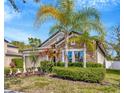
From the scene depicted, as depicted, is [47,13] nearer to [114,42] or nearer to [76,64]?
[76,64]

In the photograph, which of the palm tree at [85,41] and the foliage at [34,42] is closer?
the palm tree at [85,41]

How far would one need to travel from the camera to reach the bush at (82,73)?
11.8 ft

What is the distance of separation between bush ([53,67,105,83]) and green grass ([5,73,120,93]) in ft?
0.17

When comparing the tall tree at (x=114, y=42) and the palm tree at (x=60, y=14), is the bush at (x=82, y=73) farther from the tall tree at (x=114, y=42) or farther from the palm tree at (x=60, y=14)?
the tall tree at (x=114, y=42)

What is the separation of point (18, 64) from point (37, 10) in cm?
72

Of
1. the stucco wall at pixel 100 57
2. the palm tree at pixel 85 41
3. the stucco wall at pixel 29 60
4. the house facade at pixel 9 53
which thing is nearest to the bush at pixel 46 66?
the stucco wall at pixel 29 60

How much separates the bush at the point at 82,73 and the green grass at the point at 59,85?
0.05m

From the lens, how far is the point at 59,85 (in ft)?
12.3

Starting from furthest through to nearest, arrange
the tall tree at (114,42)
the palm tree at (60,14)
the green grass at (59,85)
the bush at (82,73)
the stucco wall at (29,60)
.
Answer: the stucco wall at (29,60), the palm tree at (60,14), the bush at (82,73), the green grass at (59,85), the tall tree at (114,42)

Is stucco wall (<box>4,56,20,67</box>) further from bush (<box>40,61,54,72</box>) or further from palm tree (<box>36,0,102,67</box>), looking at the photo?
palm tree (<box>36,0,102,67</box>)

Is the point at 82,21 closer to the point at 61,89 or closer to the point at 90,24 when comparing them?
the point at 90,24

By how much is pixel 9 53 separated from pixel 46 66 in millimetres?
495

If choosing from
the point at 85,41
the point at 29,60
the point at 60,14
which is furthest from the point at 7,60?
the point at 85,41
